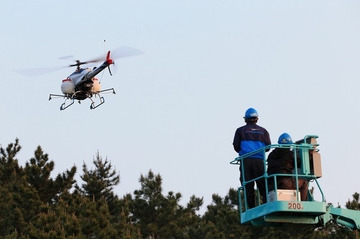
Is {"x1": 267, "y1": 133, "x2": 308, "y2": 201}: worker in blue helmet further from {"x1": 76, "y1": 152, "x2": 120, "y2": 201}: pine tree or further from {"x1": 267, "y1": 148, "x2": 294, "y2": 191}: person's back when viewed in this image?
{"x1": 76, "y1": 152, "x2": 120, "y2": 201}: pine tree

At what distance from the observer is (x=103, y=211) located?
60.0 m

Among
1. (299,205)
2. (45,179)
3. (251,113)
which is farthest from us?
(45,179)

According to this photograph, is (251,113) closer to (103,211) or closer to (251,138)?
(251,138)

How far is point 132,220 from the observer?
213 feet

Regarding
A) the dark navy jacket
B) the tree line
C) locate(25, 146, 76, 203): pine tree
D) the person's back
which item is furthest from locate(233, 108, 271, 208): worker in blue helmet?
locate(25, 146, 76, 203): pine tree

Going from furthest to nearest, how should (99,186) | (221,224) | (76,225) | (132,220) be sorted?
1. (99,186)
2. (132,220)
3. (221,224)
4. (76,225)

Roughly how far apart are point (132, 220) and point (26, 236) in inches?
449

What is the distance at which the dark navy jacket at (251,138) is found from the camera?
22.2m

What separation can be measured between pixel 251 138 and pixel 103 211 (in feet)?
126

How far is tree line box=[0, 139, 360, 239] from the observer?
5409 centimetres

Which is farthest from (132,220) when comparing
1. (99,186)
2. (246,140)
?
(246,140)

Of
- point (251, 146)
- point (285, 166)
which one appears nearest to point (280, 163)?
point (285, 166)

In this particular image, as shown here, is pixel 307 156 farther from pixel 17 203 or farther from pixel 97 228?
pixel 17 203

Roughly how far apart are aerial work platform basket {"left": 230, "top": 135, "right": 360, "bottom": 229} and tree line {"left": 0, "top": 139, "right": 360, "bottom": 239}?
92.6 ft
